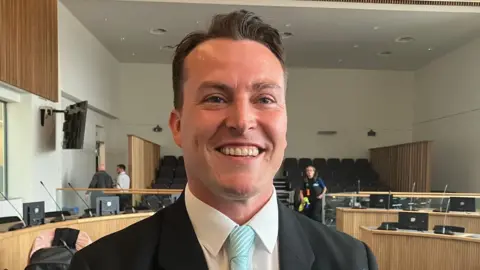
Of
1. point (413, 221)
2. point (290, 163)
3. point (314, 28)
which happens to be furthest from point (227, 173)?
point (290, 163)

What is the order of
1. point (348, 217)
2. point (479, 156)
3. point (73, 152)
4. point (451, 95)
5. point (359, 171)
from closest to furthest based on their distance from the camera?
point (348, 217), point (73, 152), point (479, 156), point (451, 95), point (359, 171)

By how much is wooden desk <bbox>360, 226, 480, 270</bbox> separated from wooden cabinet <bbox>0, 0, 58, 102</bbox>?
598cm

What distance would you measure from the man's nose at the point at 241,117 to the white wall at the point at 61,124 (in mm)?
8021

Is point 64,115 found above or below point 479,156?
above

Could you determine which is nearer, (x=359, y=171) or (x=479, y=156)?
(x=479, y=156)

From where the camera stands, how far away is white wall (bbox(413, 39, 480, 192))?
11.8m

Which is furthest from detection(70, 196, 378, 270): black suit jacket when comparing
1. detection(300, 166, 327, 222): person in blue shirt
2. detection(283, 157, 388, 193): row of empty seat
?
detection(283, 157, 388, 193): row of empty seat

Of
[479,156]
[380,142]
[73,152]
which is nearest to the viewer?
[73,152]

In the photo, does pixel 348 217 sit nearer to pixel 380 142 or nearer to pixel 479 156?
pixel 479 156

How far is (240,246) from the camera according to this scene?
816mm

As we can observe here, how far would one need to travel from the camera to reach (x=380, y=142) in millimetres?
16188

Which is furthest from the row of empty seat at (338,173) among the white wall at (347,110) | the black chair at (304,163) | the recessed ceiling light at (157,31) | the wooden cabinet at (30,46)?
the wooden cabinet at (30,46)

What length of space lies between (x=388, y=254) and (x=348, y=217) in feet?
6.03

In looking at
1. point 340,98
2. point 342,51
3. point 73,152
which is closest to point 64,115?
point 73,152
